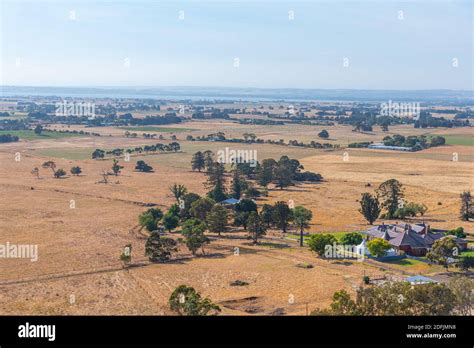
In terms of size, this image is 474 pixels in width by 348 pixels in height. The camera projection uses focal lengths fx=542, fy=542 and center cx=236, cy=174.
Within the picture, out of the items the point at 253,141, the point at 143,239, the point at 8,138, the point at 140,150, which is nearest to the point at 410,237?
the point at 143,239

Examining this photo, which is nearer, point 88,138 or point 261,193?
point 261,193

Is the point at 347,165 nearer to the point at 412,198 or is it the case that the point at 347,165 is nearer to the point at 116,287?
the point at 412,198

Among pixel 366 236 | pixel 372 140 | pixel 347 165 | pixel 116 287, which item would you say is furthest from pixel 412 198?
pixel 372 140

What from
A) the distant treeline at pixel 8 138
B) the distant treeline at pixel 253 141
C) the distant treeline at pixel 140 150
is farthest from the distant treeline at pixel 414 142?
the distant treeline at pixel 8 138

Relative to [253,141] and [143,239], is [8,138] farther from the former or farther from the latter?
[143,239]

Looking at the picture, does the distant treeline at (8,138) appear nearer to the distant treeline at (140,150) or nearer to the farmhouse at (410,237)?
the distant treeline at (140,150)
